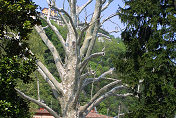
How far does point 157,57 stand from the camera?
37.2 feet

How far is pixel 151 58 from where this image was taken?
37.8 feet

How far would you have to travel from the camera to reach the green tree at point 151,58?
11.2 meters

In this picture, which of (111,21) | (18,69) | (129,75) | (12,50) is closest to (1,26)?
(12,50)

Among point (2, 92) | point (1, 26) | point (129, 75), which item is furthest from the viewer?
point (129, 75)

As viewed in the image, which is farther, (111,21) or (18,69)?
(111,21)

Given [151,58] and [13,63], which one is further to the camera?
[151,58]

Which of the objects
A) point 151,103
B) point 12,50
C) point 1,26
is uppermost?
point 1,26

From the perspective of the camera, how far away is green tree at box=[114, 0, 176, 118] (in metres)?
11.2

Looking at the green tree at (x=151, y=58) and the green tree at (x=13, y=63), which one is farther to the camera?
the green tree at (x=151, y=58)

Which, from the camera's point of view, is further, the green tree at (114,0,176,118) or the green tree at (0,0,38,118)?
the green tree at (114,0,176,118)

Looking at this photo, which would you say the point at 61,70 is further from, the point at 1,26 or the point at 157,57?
the point at 1,26

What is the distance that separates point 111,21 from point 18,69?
24.2 feet

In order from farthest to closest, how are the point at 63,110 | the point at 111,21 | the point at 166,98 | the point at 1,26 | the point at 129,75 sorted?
the point at 111,21 → the point at 63,110 → the point at 129,75 → the point at 166,98 → the point at 1,26

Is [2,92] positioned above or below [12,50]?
below
